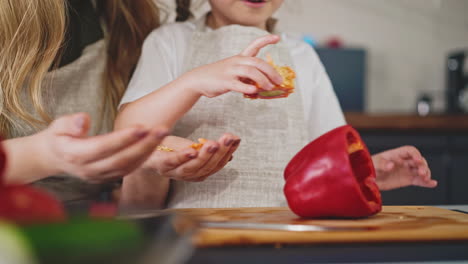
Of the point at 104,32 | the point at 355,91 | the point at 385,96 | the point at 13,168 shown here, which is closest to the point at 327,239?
the point at 13,168

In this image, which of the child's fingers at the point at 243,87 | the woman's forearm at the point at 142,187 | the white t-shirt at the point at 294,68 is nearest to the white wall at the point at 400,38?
the white t-shirt at the point at 294,68

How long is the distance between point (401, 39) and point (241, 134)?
2710 millimetres

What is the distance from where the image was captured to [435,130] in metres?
2.28

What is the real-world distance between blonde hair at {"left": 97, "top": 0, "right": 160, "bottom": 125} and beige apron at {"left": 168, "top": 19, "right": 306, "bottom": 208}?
0.66 feet

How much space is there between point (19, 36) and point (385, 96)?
9.18 feet

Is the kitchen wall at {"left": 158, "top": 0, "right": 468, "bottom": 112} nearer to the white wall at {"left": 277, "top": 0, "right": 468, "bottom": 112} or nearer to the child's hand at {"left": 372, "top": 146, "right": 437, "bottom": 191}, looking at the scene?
the white wall at {"left": 277, "top": 0, "right": 468, "bottom": 112}

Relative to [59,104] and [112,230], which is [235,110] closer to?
[59,104]

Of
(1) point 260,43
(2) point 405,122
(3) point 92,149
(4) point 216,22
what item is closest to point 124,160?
(3) point 92,149

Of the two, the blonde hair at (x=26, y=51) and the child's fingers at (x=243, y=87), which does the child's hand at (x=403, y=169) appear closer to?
the child's fingers at (x=243, y=87)

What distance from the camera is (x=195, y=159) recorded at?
719 mm

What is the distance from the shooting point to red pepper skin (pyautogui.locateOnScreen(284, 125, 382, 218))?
656mm

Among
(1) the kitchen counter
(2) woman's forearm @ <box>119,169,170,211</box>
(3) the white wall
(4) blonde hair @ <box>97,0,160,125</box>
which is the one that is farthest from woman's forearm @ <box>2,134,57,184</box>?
(3) the white wall

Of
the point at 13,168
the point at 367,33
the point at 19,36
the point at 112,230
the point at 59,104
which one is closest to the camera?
the point at 112,230

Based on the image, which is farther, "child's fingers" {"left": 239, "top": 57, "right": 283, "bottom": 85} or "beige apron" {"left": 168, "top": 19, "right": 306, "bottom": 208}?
"beige apron" {"left": 168, "top": 19, "right": 306, "bottom": 208}
